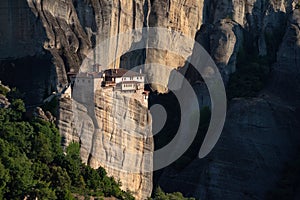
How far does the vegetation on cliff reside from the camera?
43219mm

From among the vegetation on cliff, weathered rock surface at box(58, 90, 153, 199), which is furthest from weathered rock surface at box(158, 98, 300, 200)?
the vegetation on cliff

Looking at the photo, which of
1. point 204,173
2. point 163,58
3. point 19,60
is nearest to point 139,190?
point 204,173

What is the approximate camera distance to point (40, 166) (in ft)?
148

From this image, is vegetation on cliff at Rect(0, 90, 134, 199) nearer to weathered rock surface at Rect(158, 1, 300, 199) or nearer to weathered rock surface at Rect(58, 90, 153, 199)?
weathered rock surface at Rect(58, 90, 153, 199)

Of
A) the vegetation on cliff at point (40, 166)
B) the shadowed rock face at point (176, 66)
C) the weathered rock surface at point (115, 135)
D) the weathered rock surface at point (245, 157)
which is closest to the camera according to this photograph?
the vegetation on cliff at point (40, 166)

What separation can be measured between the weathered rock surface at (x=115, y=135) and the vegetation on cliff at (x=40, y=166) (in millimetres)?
702

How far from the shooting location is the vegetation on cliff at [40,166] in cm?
4322

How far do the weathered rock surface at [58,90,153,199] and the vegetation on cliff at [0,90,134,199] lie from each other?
2.30 feet

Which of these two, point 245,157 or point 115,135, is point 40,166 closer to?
point 115,135

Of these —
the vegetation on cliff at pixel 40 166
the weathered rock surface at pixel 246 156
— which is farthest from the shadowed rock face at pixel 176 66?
the vegetation on cliff at pixel 40 166

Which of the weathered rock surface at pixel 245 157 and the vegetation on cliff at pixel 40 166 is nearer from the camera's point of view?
the vegetation on cliff at pixel 40 166

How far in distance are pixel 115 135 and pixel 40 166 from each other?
5185 mm

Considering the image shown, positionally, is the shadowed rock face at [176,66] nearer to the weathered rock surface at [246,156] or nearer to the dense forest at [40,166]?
the weathered rock surface at [246,156]

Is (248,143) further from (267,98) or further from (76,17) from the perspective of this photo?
(76,17)
